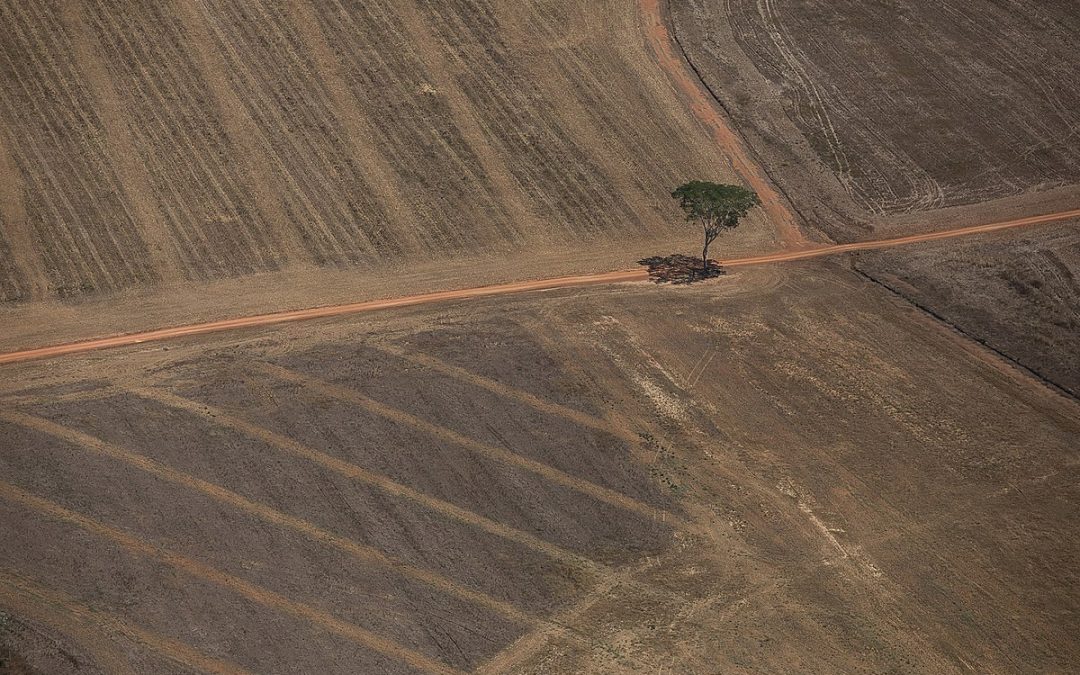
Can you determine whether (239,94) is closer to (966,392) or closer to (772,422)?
(772,422)

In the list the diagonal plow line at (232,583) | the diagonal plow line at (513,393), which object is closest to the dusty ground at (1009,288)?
the diagonal plow line at (513,393)

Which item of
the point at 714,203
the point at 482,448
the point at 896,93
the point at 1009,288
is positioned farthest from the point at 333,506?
the point at 896,93

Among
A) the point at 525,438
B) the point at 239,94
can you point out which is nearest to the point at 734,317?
the point at 525,438

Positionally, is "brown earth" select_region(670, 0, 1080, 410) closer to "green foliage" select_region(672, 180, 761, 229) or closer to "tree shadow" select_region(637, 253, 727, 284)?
"green foliage" select_region(672, 180, 761, 229)

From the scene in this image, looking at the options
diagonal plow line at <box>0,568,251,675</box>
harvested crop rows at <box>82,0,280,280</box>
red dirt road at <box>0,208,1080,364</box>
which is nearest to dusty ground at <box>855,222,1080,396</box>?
red dirt road at <box>0,208,1080,364</box>

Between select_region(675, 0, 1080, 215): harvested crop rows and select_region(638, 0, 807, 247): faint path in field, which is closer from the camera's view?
select_region(638, 0, 807, 247): faint path in field

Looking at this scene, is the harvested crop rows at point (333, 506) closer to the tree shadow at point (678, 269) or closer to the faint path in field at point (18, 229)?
the faint path in field at point (18, 229)
